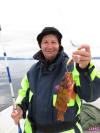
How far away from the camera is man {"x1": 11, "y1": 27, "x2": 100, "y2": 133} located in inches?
→ 63.6

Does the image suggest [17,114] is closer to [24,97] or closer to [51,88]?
[24,97]

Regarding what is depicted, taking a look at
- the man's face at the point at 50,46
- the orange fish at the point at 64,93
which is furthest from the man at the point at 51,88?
the orange fish at the point at 64,93

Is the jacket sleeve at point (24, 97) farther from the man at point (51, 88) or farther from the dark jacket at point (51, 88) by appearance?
the dark jacket at point (51, 88)

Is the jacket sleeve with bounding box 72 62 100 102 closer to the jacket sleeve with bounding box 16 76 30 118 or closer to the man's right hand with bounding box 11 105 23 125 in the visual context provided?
the jacket sleeve with bounding box 16 76 30 118

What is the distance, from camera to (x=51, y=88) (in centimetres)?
189

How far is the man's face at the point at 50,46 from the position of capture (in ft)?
6.57

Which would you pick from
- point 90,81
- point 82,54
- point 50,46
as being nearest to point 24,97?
point 50,46

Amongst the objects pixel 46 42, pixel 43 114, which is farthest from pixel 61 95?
pixel 46 42

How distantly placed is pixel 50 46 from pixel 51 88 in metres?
0.50

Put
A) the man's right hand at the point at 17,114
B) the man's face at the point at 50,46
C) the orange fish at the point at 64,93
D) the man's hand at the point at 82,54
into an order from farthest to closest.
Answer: the man's right hand at the point at 17,114 → the man's face at the point at 50,46 → the orange fish at the point at 64,93 → the man's hand at the point at 82,54

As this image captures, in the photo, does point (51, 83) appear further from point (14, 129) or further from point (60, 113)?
point (14, 129)

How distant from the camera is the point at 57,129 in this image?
72.4 inches

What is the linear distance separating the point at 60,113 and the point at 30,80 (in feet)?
2.05

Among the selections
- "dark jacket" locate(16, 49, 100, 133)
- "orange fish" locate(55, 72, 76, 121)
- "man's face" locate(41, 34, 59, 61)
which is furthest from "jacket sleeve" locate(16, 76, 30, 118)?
"orange fish" locate(55, 72, 76, 121)
